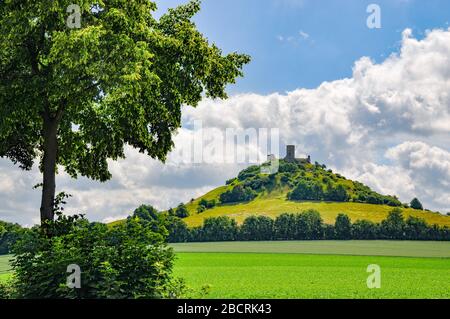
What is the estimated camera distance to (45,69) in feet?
78.6

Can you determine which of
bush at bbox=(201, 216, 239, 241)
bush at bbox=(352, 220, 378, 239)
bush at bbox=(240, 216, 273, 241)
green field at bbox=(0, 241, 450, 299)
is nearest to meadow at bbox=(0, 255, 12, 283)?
green field at bbox=(0, 241, 450, 299)

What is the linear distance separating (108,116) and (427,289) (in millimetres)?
20577

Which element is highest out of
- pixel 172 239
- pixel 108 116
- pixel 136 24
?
pixel 136 24

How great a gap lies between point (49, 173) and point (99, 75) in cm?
588

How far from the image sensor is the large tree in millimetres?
21984

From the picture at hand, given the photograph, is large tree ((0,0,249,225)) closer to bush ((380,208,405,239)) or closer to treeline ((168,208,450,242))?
treeline ((168,208,450,242))

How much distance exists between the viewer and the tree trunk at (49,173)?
24.8 metres

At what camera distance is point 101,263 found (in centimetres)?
1808

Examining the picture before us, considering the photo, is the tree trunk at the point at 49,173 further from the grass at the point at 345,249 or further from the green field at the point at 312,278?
the grass at the point at 345,249

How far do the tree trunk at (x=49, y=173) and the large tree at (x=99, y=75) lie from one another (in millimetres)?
46

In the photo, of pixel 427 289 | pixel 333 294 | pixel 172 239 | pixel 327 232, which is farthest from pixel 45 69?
pixel 327 232

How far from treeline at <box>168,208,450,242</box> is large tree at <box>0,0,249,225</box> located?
115 meters

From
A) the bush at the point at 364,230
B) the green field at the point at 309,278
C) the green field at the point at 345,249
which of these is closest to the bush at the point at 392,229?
the bush at the point at 364,230
